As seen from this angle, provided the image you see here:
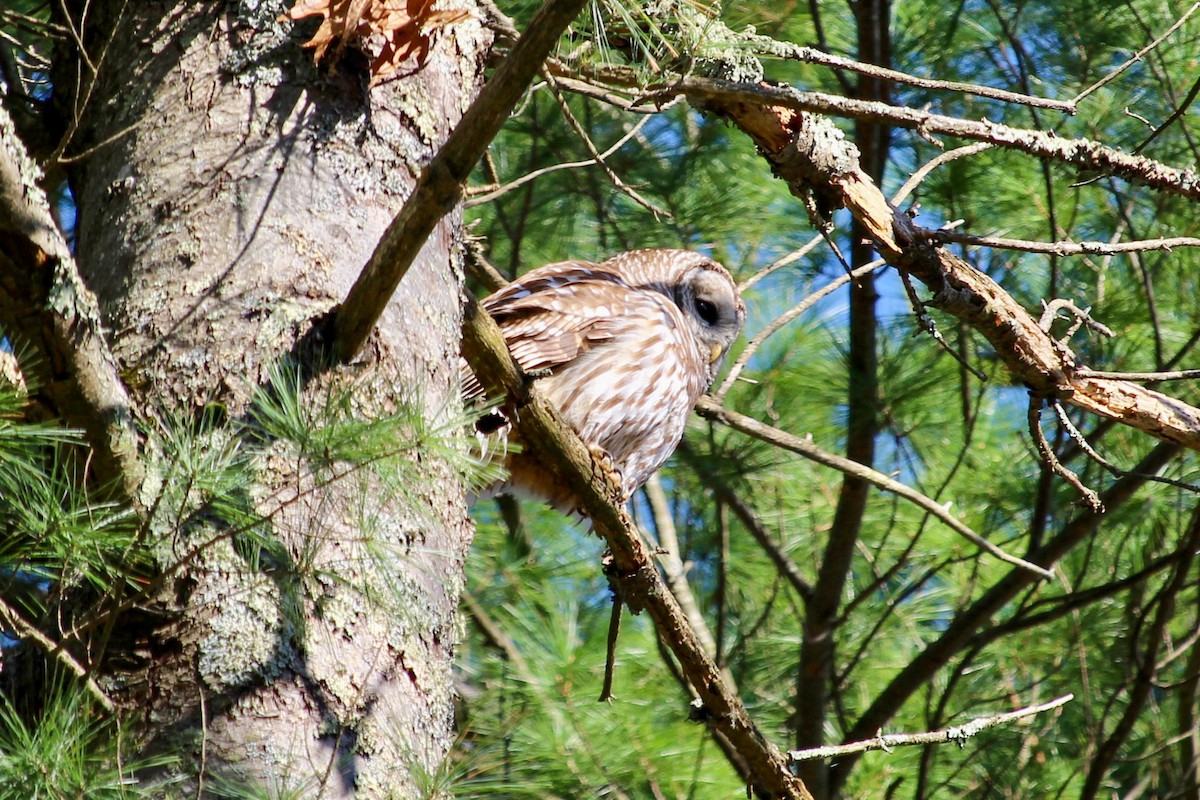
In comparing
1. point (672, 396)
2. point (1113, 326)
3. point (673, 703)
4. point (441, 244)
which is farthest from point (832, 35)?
point (441, 244)

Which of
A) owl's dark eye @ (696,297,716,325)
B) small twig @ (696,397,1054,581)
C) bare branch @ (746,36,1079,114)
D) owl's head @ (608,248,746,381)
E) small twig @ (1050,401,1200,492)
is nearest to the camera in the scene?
bare branch @ (746,36,1079,114)

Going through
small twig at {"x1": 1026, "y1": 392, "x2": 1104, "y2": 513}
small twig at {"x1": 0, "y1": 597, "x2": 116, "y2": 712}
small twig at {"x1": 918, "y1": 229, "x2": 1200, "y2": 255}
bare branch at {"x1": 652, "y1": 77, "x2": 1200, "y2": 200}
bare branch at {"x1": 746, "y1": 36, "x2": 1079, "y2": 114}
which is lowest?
small twig at {"x1": 0, "y1": 597, "x2": 116, "y2": 712}

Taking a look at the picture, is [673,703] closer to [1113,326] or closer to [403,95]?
[1113,326]

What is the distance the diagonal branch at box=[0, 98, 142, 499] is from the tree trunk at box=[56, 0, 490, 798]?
0.22ft

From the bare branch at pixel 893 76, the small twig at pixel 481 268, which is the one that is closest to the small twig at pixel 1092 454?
the bare branch at pixel 893 76

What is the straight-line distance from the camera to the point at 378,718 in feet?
6.01

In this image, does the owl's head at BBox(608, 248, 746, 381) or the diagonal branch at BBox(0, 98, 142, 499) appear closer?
the diagonal branch at BBox(0, 98, 142, 499)

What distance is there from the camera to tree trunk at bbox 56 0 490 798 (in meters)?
1.73

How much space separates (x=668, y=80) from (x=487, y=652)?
3166 millimetres

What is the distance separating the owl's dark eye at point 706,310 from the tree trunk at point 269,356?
1.97 metres

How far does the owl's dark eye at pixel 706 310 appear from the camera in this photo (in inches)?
173

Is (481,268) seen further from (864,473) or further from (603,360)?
(864,473)

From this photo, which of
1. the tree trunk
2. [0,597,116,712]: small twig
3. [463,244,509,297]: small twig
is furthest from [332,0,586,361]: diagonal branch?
[463,244,509,297]: small twig

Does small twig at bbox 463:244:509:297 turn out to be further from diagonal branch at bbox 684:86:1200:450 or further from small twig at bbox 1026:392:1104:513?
small twig at bbox 1026:392:1104:513
